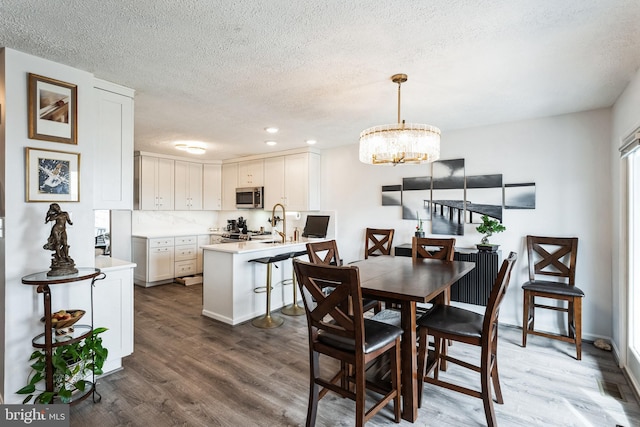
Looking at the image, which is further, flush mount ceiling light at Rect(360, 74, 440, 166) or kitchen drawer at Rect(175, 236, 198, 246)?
kitchen drawer at Rect(175, 236, 198, 246)

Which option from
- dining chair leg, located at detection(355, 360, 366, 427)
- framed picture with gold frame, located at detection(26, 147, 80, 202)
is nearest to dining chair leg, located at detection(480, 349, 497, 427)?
dining chair leg, located at detection(355, 360, 366, 427)

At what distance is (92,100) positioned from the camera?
2.42 metres

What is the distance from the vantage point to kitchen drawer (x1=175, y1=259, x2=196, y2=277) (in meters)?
5.80

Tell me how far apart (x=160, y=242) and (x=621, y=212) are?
611 centimetres

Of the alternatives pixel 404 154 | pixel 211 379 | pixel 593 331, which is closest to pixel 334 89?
pixel 404 154

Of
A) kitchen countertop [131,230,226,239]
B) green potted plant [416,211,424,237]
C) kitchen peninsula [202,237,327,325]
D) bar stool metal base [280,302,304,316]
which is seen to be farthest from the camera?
kitchen countertop [131,230,226,239]

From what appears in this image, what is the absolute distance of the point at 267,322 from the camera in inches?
146

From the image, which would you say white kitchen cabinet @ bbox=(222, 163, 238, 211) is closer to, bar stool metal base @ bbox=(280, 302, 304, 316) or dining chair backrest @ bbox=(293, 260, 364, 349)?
bar stool metal base @ bbox=(280, 302, 304, 316)

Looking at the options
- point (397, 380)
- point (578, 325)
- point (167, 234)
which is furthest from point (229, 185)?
point (578, 325)

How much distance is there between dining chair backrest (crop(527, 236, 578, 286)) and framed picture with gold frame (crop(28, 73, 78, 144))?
14.5 feet

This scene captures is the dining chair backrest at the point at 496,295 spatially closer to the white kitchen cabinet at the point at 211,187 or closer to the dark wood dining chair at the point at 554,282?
the dark wood dining chair at the point at 554,282

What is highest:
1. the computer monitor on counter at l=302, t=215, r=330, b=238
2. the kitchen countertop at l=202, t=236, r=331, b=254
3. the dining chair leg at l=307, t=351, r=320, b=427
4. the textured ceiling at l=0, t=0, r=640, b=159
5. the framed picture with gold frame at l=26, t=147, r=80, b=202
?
the textured ceiling at l=0, t=0, r=640, b=159

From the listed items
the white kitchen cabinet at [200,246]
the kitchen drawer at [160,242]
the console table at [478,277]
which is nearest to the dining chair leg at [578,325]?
the console table at [478,277]

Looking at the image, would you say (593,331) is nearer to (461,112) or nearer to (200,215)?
(461,112)
